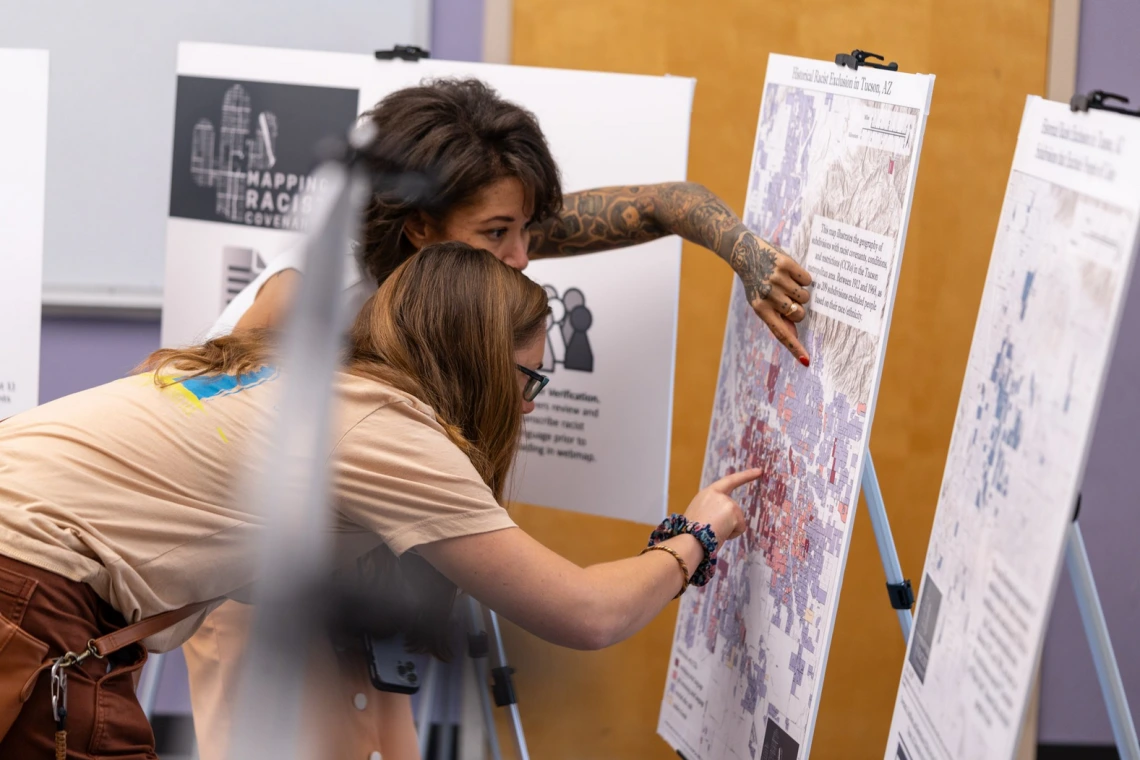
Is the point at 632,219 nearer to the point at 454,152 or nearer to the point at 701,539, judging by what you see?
the point at 454,152

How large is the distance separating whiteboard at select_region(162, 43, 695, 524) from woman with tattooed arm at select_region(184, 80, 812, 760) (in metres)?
0.20

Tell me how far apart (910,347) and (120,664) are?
1925mm

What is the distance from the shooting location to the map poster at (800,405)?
123cm

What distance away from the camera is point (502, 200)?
5.32ft

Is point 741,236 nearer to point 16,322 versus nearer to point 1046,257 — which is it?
point 1046,257

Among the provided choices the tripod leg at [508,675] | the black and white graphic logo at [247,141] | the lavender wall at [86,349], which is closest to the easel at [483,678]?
the tripod leg at [508,675]

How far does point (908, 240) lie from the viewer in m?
2.53

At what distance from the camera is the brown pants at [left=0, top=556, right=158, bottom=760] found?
3.47 feet

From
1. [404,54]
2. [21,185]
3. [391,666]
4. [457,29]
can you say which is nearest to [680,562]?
[391,666]

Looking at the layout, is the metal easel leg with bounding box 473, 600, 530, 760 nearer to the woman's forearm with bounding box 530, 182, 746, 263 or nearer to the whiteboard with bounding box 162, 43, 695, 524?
the whiteboard with bounding box 162, 43, 695, 524

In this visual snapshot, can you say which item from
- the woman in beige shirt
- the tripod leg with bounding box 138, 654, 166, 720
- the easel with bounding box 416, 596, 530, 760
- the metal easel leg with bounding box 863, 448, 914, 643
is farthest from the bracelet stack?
the tripod leg with bounding box 138, 654, 166, 720

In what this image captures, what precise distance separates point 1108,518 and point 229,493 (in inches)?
85.7

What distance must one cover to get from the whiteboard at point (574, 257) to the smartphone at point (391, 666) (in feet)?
1.75

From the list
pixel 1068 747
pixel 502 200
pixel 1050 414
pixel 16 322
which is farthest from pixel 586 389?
pixel 1068 747
